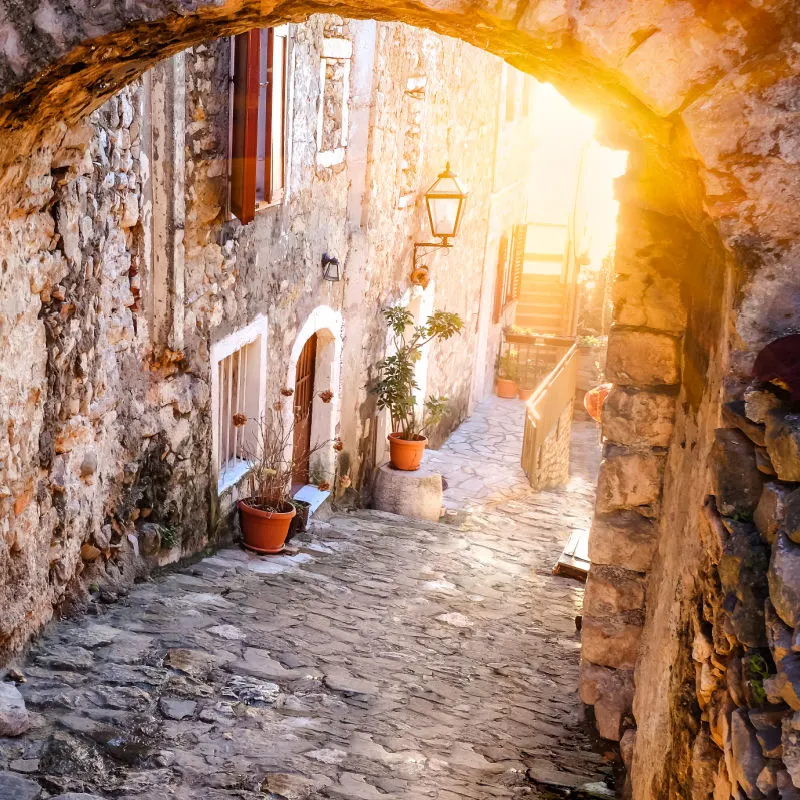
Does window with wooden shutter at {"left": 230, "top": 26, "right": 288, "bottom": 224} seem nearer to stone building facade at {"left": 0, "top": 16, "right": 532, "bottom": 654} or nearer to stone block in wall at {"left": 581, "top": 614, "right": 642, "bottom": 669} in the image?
stone building facade at {"left": 0, "top": 16, "right": 532, "bottom": 654}

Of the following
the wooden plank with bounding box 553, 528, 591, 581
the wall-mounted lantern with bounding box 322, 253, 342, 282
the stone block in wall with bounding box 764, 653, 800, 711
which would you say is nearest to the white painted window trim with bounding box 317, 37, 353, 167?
the wall-mounted lantern with bounding box 322, 253, 342, 282

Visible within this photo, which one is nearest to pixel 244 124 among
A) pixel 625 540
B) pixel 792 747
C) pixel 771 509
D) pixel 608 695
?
pixel 625 540

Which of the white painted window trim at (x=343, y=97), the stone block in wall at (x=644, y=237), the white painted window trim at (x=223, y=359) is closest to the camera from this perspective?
the stone block in wall at (x=644, y=237)

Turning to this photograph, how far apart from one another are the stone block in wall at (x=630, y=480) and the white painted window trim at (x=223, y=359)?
3028mm

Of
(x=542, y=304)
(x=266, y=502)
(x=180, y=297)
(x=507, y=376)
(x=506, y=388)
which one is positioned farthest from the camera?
(x=542, y=304)

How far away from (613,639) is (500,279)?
12763 millimetres

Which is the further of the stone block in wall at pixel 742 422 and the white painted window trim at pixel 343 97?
the white painted window trim at pixel 343 97

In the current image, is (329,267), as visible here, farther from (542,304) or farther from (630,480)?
(542,304)

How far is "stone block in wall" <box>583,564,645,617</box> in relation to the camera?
431 centimetres

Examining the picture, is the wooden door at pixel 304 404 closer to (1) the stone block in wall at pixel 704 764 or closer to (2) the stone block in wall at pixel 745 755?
(1) the stone block in wall at pixel 704 764

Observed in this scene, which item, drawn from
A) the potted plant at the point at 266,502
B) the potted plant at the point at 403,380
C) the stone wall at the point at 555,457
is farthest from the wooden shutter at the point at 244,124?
the stone wall at the point at 555,457

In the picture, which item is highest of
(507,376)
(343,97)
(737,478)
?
(343,97)

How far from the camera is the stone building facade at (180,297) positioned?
4.29 m

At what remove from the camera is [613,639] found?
14.3ft
